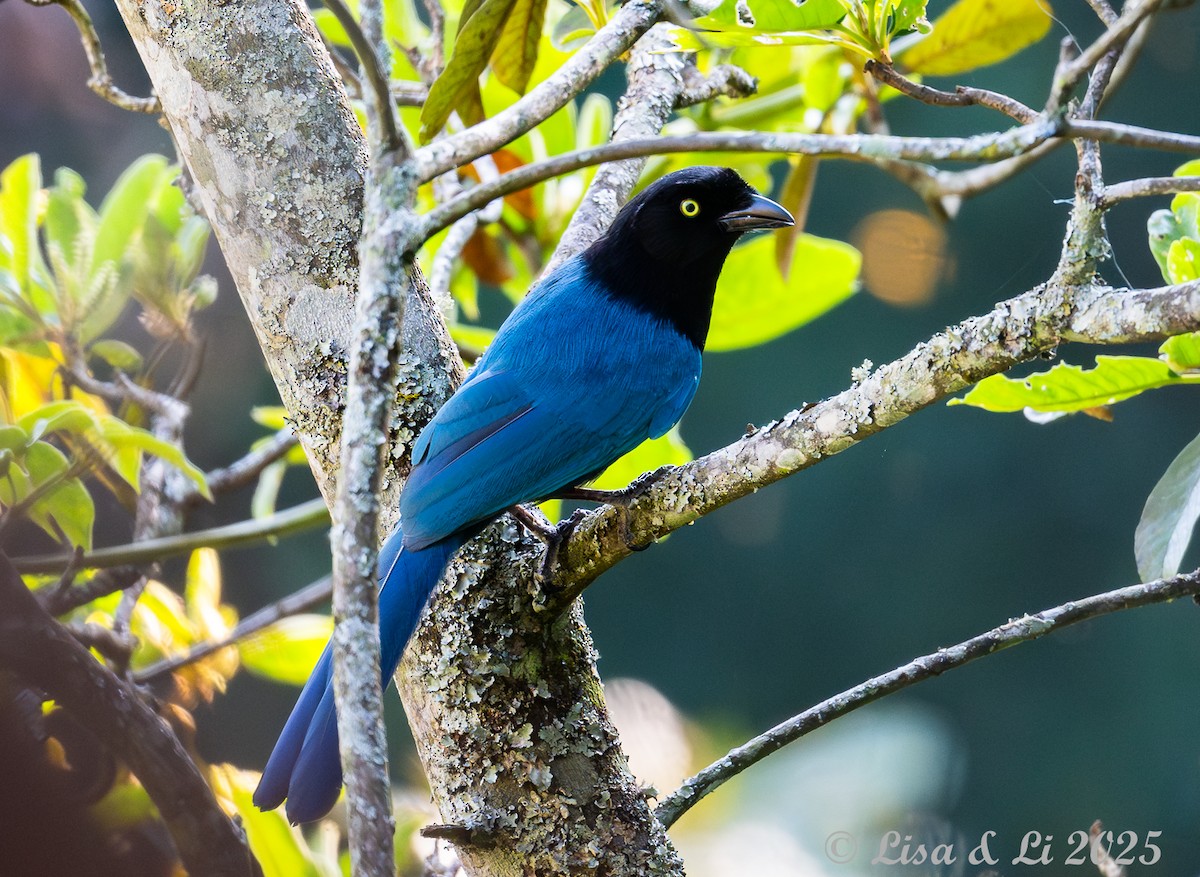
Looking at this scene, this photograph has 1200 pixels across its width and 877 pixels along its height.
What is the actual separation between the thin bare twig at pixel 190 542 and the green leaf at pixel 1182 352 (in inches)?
49.0

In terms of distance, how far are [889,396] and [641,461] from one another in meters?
Result: 1.06

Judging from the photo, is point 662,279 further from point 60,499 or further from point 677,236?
point 60,499

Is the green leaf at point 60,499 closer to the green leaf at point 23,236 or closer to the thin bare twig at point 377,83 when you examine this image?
the green leaf at point 23,236

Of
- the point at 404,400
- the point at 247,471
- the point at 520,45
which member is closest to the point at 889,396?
the point at 404,400

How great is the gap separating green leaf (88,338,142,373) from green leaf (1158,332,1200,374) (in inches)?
68.6

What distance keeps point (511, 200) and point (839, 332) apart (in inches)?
140

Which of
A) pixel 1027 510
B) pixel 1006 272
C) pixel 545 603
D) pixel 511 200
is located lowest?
pixel 545 603

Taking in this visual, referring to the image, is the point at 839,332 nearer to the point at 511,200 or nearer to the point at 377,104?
the point at 511,200

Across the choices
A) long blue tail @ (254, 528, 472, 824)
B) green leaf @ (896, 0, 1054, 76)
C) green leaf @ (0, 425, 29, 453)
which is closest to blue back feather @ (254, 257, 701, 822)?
long blue tail @ (254, 528, 472, 824)

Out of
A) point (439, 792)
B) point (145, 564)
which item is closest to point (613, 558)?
point (439, 792)

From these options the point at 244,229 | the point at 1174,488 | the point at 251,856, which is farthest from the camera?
the point at 244,229

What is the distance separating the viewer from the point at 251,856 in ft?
3.83

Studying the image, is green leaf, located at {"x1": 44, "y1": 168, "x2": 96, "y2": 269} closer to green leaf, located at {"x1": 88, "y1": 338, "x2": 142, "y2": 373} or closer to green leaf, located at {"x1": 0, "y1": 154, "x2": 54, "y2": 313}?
green leaf, located at {"x1": 0, "y1": 154, "x2": 54, "y2": 313}

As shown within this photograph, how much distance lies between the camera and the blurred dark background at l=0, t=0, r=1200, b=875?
4.86 meters
